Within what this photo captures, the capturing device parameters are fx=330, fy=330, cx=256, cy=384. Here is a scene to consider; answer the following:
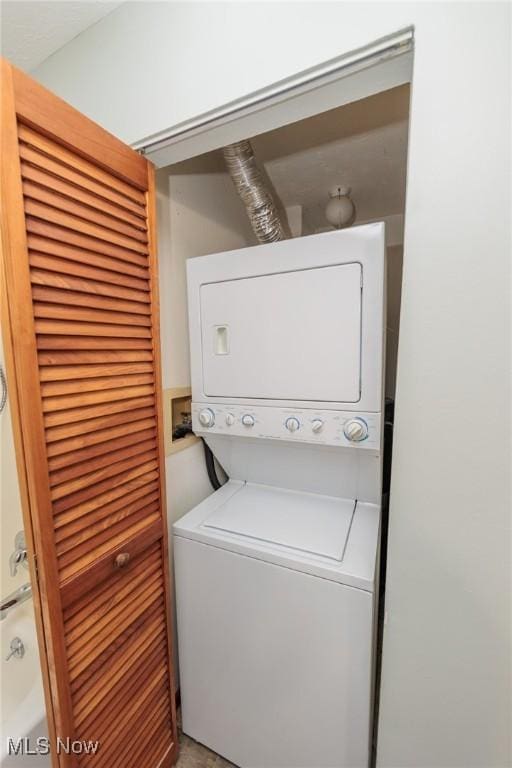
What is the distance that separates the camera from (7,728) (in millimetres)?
1104

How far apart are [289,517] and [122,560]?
2.35 ft

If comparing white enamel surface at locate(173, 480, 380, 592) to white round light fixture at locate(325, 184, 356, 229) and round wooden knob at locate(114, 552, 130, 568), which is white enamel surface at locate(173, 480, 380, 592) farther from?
white round light fixture at locate(325, 184, 356, 229)

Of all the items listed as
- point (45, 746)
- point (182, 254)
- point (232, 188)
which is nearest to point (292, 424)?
point (182, 254)

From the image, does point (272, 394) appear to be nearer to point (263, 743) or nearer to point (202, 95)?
point (202, 95)

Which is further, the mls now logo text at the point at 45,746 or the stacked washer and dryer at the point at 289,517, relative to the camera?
the stacked washer and dryer at the point at 289,517

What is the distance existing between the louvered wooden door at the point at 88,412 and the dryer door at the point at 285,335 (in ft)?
1.20

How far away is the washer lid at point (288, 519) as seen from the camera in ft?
4.33

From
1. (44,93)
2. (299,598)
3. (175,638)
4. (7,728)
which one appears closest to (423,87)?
(44,93)

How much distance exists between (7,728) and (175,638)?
0.80 m

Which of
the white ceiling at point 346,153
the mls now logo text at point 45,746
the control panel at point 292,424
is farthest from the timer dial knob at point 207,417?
the white ceiling at point 346,153

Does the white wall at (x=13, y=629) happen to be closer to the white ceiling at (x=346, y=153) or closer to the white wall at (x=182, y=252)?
the white wall at (x=182, y=252)

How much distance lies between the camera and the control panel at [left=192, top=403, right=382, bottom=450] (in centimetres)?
133

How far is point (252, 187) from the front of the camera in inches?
65.5

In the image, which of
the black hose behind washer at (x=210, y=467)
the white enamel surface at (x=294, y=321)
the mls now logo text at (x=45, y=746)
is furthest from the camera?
the black hose behind washer at (x=210, y=467)
